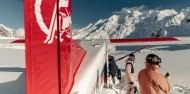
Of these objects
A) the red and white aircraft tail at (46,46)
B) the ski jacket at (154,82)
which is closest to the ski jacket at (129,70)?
the ski jacket at (154,82)

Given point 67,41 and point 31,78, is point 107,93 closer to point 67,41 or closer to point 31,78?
point 67,41

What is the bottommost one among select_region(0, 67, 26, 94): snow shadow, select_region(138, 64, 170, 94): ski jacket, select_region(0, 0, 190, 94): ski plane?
→ select_region(0, 67, 26, 94): snow shadow

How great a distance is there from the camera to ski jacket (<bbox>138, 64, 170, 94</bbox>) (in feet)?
14.3

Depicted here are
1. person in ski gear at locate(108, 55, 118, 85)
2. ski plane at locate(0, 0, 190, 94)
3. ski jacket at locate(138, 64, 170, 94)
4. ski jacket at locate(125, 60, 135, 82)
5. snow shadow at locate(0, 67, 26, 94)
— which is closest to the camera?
ski plane at locate(0, 0, 190, 94)

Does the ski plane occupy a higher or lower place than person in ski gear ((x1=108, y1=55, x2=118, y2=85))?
higher

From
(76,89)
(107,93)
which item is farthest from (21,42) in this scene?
(76,89)

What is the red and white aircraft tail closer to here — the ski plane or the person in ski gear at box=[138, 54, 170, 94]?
the ski plane

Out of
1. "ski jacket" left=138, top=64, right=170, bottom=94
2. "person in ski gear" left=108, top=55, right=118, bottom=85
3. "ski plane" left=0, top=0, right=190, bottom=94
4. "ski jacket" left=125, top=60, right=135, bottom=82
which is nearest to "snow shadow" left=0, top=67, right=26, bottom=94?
"ski plane" left=0, top=0, right=190, bottom=94

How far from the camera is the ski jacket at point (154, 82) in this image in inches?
172

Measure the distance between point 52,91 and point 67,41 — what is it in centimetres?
76

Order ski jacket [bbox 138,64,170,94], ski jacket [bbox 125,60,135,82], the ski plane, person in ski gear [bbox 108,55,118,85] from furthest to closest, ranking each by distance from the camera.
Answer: person in ski gear [bbox 108,55,118,85] → ski jacket [bbox 125,60,135,82] → ski jacket [bbox 138,64,170,94] → the ski plane

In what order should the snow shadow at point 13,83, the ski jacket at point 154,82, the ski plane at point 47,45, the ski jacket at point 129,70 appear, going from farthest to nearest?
the ski jacket at point 129,70 → the snow shadow at point 13,83 → the ski jacket at point 154,82 → the ski plane at point 47,45

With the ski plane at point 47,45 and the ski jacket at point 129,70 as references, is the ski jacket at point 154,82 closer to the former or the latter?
the ski plane at point 47,45

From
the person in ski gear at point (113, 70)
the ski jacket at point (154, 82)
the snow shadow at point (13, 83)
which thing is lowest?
the person in ski gear at point (113, 70)
